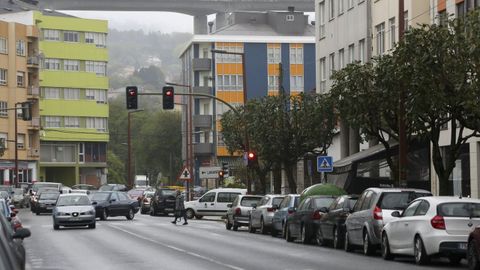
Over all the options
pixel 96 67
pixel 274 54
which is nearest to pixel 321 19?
pixel 274 54

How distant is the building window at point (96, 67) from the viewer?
117875 mm

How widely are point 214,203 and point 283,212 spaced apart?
71.1 feet

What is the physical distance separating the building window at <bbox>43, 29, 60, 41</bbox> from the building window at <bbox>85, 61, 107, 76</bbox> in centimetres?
438

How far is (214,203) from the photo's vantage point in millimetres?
58312

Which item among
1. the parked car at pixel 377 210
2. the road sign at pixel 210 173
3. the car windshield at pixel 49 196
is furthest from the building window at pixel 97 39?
the parked car at pixel 377 210

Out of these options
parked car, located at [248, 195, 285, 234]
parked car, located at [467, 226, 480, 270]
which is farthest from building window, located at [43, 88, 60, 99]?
parked car, located at [467, 226, 480, 270]

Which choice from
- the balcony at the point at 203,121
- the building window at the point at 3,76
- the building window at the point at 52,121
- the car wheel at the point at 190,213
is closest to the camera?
the car wheel at the point at 190,213

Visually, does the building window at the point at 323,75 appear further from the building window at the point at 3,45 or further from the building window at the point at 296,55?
the building window at the point at 3,45

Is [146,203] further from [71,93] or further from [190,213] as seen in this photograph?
[71,93]

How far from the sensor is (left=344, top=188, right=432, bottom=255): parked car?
25.2 meters

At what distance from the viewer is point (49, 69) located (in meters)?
115

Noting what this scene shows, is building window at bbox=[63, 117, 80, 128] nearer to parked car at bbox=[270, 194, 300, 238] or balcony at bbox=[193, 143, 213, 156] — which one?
balcony at bbox=[193, 143, 213, 156]

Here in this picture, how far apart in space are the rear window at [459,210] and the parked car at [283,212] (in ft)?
44.1

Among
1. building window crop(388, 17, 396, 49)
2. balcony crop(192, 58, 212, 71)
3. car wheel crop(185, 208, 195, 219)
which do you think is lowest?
car wheel crop(185, 208, 195, 219)
